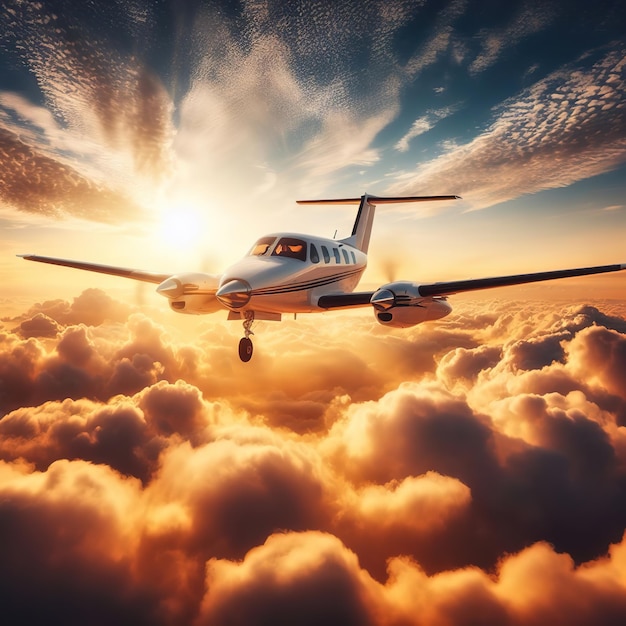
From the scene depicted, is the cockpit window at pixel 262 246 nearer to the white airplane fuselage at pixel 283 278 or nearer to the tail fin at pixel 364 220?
the white airplane fuselage at pixel 283 278

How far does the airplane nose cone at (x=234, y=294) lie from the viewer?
11404mm

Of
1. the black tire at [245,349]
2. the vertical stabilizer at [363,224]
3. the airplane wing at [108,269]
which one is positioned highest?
the vertical stabilizer at [363,224]

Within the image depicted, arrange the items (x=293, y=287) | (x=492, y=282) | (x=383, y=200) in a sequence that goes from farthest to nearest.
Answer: (x=383, y=200) → (x=293, y=287) → (x=492, y=282)

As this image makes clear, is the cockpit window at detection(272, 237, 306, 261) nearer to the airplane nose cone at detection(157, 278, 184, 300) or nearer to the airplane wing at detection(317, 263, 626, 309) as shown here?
the airplane wing at detection(317, 263, 626, 309)

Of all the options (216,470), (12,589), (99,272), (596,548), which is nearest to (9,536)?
(12,589)

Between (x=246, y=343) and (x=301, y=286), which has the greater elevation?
(x=301, y=286)

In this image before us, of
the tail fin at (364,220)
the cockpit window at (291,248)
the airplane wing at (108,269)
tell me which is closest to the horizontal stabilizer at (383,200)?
the tail fin at (364,220)

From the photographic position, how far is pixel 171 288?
15.1 meters

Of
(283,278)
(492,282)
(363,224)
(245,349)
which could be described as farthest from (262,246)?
(363,224)

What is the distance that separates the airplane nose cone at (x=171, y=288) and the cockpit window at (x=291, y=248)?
4.64 m

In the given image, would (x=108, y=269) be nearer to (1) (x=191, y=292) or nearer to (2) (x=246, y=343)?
(1) (x=191, y=292)

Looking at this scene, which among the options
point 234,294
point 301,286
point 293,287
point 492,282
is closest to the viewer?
point 234,294

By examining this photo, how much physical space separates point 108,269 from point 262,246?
9.28 meters

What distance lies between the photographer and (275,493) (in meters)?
140
